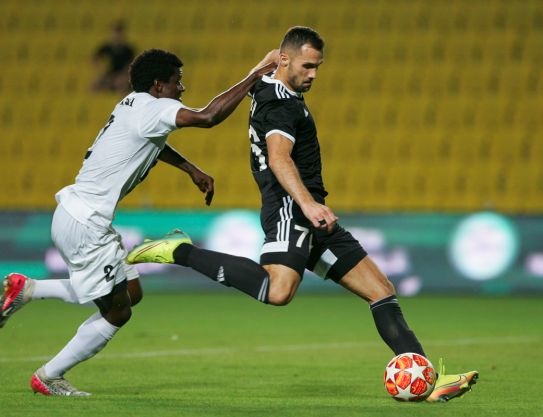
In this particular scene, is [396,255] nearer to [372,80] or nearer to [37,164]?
[372,80]

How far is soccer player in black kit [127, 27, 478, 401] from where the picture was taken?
20.9 feet

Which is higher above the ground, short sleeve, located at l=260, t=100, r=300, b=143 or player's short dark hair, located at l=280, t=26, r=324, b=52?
player's short dark hair, located at l=280, t=26, r=324, b=52

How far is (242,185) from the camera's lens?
704 inches

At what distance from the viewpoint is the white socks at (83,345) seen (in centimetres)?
662

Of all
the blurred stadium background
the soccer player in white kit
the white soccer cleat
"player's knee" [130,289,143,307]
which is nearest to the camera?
the soccer player in white kit

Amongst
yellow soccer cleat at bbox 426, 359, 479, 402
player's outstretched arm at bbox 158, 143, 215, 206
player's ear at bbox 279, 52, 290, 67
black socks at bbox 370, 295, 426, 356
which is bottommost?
yellow soccer cleat at bbox 426, 359, 479, 402

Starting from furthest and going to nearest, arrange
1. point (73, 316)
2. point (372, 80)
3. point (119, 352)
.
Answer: point (372, 80)
point (73, 316)
point (119, 352)

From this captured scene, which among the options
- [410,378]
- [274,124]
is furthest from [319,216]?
[410,378]

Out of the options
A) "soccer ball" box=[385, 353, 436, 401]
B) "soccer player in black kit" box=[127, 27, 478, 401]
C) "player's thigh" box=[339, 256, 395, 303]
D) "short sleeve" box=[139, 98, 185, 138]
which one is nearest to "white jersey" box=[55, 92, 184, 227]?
"short sleeve" box=[139, 98, 185, 138]

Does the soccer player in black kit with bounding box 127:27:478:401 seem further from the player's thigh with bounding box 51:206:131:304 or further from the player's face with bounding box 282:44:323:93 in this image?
the player's thigh with bounding box 51:206:131:304

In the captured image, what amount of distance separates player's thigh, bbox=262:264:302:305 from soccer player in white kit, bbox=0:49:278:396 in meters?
0.89

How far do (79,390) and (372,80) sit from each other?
1305 centimetres

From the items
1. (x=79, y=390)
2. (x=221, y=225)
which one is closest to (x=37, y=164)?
(x=221, y=225)

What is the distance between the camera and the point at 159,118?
6.39 m
